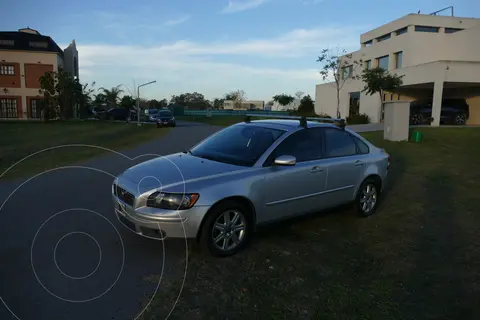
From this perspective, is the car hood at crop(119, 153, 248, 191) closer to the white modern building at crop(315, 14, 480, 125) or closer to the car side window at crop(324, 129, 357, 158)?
the car side window at crop(324, 129, 357, 158)

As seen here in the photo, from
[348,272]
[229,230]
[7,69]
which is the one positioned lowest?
[348,272]

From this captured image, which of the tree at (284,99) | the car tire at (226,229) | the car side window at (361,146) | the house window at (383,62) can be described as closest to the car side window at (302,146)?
the car tire at (226,229)

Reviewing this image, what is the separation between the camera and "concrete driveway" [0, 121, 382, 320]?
10.6 ft

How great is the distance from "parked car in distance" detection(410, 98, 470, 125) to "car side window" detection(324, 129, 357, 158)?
24.7 m

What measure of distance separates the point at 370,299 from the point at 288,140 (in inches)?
90.0

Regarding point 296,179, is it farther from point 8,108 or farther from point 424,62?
point 8,108

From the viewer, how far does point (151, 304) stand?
10.7 feet

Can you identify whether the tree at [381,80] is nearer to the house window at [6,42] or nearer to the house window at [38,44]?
the house window at [38,44]

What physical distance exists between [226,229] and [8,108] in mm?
52594

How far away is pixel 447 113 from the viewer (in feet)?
90.3

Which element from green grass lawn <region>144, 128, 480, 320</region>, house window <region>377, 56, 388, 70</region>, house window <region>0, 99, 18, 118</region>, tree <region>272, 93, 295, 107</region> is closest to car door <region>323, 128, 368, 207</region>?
green grass lawn <region>144, 128, 480, 320</region>

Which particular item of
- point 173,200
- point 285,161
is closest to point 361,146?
point 285,161

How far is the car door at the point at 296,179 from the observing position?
184 inches

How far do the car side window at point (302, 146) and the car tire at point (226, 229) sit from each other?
76 centimetres
